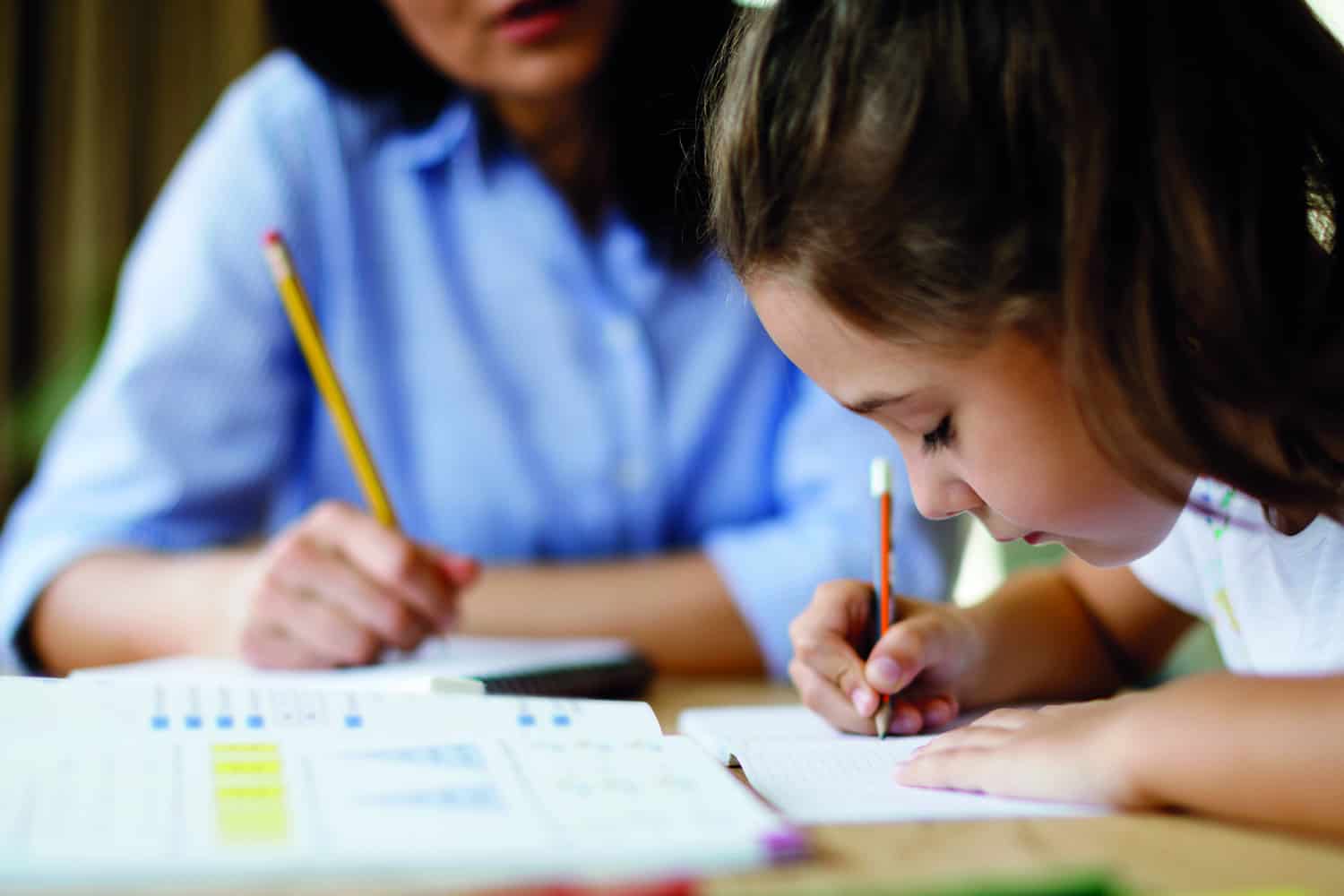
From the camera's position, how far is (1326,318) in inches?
23.1

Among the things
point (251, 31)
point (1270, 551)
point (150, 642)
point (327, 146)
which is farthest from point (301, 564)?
point (251, 31)

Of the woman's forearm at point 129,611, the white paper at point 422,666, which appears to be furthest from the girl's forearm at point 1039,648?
the woman's forearm at point 129,611

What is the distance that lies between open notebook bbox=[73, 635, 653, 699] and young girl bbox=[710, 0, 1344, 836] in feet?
0.60

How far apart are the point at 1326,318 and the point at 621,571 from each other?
0.57 meters

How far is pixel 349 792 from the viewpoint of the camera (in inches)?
17.2

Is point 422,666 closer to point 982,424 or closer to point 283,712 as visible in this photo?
point 283,712

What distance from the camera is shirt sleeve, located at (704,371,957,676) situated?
0.99 meters

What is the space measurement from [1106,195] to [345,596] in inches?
20.3

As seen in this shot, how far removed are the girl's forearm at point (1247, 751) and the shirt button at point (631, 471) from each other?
69cm

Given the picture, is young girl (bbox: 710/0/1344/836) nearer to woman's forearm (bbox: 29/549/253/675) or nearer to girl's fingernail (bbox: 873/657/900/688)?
girl's fingernail (bbox: 873/657/900/688)

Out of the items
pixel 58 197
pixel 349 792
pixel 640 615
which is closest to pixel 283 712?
pixel 349 792

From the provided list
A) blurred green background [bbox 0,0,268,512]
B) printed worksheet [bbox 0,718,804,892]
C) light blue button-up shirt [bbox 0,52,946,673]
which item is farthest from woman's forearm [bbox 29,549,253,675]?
blurred green background [bbox 0,0,268,512]

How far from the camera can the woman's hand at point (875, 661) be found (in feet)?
2.17

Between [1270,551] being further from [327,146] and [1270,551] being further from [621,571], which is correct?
[327,146]
